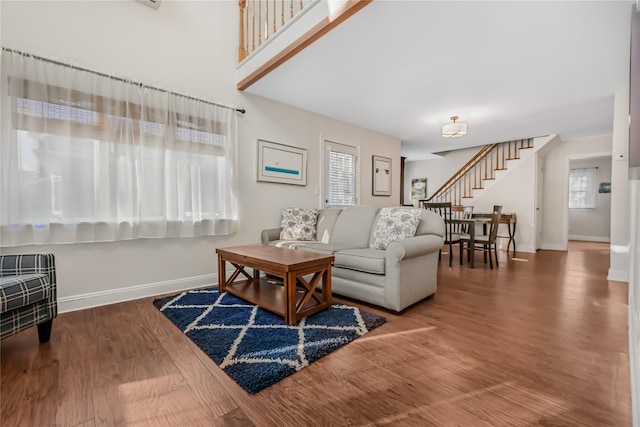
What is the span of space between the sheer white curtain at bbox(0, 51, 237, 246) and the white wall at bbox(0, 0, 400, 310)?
17 centimetres

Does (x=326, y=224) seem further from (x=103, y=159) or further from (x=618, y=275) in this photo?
(x=618, y=275)

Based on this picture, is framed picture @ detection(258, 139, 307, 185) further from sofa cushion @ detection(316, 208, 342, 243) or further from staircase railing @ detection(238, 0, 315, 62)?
staircase railing @ detection(238, 0, 315, 62)

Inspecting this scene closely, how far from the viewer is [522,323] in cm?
215

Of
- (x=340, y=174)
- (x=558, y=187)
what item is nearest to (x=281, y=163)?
(x=340, y=174)

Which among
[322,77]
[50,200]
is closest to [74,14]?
[50,200]

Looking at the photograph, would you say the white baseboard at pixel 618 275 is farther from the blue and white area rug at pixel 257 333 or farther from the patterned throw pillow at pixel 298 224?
the patterned throw pillow at pixel 298 224

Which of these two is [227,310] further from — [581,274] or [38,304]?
[581,274]

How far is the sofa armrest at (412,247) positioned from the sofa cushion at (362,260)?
0.39ft

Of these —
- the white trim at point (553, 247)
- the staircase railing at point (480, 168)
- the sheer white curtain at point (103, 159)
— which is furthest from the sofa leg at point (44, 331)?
the white trim at point (553, 247)

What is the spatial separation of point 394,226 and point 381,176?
2.85 m

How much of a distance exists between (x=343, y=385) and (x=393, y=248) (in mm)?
1161

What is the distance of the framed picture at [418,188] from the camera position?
8.51 m

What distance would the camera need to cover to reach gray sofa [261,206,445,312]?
90.9 inches

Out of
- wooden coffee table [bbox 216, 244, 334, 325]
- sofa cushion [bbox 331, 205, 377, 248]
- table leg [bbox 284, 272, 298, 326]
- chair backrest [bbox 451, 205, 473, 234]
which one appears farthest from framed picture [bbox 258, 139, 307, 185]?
chair backrest [bbox 451, 205, 473, 234]
